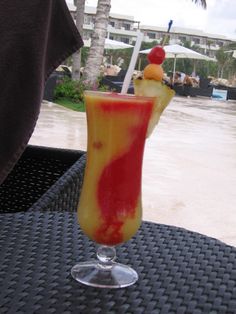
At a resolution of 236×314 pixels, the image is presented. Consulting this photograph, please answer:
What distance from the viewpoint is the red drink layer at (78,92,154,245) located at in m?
0.93

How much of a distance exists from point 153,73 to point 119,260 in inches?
12.9

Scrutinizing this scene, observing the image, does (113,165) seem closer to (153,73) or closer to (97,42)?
(153,73)

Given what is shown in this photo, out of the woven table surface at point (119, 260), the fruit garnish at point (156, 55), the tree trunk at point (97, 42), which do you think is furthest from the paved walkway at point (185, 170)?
the fruit garnish at point (156, 55)

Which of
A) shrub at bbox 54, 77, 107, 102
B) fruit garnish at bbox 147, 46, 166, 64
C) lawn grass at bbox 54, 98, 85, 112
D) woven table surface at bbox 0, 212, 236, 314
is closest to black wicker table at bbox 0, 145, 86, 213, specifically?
woven table surface at bbox 0, 212, 236, 314

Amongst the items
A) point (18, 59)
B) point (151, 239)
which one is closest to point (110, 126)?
point (18, 59)

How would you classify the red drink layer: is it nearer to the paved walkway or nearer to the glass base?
the glass base

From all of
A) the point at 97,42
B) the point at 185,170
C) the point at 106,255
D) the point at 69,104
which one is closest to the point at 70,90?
the point at 69,104

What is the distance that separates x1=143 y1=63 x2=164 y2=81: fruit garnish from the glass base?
0.32 metres

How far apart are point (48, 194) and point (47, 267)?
0.42 m

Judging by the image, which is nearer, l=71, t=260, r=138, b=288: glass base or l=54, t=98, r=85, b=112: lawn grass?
l=71, t=260, r=138, b=288: glass base

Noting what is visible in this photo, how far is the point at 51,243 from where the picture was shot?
1.05m

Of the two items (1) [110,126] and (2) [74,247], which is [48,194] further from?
(1) [110,126]

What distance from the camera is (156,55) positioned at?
1.02 meters

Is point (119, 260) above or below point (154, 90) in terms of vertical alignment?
below
